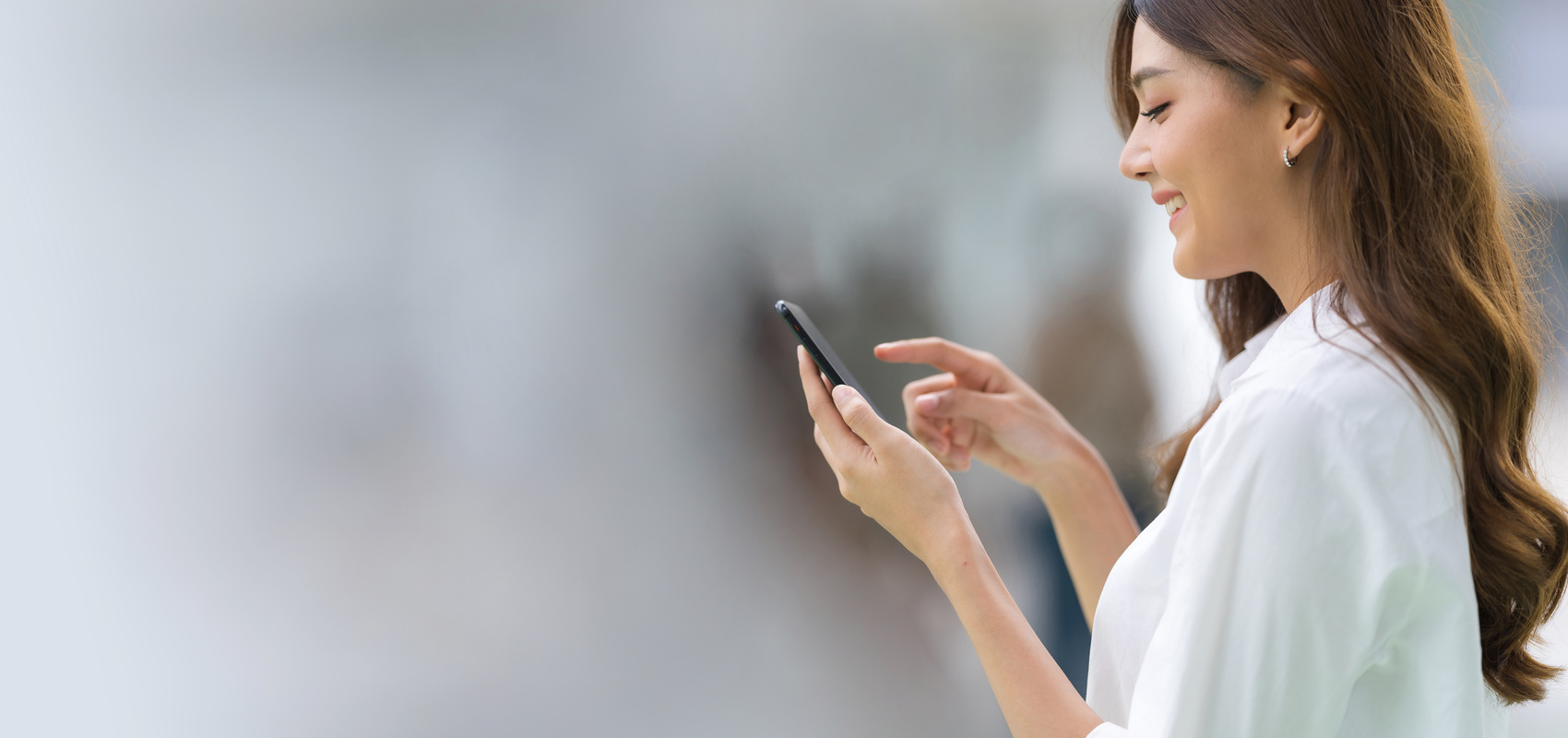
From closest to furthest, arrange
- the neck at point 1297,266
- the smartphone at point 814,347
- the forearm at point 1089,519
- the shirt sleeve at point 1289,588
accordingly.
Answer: the shirt sleeve at point 1289,588 → the neck at point 1297,266 → the smartphone at point 814,347 → the forearm at point 1089,519

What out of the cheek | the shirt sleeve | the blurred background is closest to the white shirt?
the shirt sleeve

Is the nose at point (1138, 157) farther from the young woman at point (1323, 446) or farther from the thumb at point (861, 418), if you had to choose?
the thumb at point (861, 418)

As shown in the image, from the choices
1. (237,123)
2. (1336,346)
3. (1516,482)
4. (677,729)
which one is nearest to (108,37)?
(237,123)

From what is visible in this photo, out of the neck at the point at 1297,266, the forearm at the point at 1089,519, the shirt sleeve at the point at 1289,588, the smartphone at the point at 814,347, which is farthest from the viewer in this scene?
the forearm at the point at 1089,519

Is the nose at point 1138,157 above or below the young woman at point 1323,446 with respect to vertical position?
above

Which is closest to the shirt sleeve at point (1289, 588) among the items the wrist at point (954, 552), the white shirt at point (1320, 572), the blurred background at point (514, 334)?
the white shirt at point (1320, 572)

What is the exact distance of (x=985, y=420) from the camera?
2.97 feet

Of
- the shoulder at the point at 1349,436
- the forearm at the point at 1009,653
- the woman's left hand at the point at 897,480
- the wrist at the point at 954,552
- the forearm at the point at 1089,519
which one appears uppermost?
the shoulder at the point at 1349,436

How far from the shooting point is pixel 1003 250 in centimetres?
111

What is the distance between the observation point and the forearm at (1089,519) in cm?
85

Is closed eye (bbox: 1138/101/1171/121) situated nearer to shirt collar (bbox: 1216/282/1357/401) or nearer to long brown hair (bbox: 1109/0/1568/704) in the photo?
long brown hair (bbox: 1109/0/1568/704)

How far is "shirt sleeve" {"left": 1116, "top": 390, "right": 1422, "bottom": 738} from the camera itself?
465 mm

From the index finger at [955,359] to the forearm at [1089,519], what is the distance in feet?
0.41

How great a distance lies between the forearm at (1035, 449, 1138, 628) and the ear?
1.31 ft
